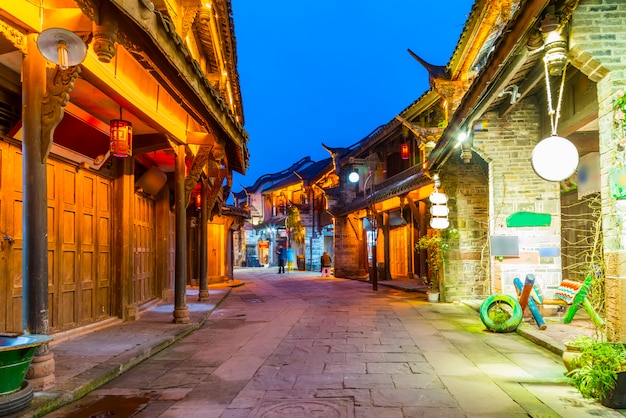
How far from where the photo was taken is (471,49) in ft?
46.6

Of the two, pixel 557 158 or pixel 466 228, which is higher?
pixel 557 158

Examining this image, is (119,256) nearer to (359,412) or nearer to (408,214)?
(359,412)

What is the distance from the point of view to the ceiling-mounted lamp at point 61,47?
5.06 m

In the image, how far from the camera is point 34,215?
17.3ft

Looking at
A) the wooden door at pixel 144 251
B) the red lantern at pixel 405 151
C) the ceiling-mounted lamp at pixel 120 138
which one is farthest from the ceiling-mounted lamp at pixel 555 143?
the red lantern at pixel 405 151

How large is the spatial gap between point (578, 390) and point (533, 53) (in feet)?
12.9

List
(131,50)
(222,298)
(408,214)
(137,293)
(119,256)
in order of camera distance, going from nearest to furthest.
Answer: (131,50) < (119,256) < (137,293) < (222,298) < (408,214)

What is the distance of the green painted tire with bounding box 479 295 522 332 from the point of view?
913cm

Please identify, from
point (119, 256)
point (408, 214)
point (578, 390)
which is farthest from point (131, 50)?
point (408, 214)

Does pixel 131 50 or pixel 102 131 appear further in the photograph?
pixel 102 131

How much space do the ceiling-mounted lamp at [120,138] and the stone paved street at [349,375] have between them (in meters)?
3.30

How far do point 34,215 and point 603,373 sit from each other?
5775mm

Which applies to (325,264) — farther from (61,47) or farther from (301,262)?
(61,47)

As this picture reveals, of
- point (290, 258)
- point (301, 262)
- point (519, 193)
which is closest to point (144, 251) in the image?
point (519, 193)
